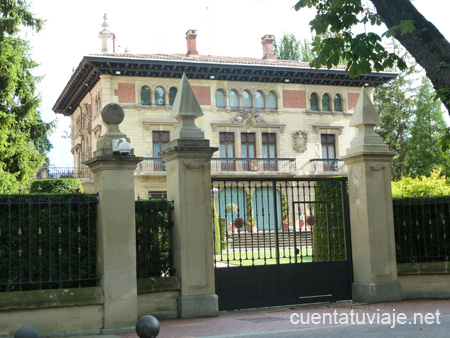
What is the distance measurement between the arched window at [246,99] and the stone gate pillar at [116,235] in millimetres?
30193

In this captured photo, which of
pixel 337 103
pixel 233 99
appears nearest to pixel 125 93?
pixel 233 99

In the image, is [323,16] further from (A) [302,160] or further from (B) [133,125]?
(A) [302,160]

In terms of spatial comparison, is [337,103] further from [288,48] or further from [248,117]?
[288,48]

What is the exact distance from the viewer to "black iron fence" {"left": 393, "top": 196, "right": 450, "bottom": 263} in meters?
12.1

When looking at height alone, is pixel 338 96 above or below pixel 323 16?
above

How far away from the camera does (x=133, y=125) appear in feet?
119

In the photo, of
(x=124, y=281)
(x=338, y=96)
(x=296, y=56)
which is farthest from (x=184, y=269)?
(x=296, y=56)

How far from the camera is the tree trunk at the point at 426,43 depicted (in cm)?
596

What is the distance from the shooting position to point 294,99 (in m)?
40.2

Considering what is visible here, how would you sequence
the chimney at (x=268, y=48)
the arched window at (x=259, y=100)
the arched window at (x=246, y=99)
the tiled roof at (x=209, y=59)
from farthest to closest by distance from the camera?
the chimney at (x=268, y=48), the arched window at (x=259, y=100), the arched window at (x=246, y=99), the tiled roof at (x=209, y=59)

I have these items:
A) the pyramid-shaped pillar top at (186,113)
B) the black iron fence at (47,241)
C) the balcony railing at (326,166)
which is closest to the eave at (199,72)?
the balcony railing at (326,166)

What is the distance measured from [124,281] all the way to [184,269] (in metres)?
1.34

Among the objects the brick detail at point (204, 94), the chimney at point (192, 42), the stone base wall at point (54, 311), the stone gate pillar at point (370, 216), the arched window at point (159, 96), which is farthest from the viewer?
the chimney at point (192, 42)

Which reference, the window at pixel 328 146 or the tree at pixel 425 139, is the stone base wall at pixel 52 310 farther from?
the tree at pixel 425 139
